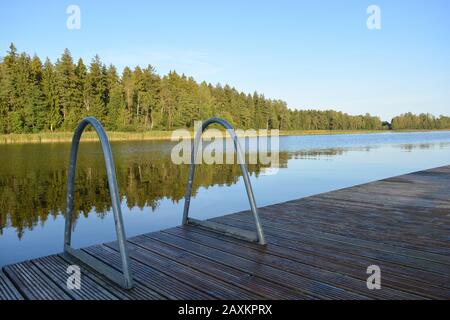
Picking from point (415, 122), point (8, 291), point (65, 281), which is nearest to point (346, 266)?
point (65, 281)

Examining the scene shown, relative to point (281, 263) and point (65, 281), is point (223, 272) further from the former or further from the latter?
point (65, 281)

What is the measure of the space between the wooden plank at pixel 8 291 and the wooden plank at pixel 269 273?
1449 millimetres

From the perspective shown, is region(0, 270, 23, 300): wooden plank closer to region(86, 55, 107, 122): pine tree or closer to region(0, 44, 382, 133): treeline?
region(0, 44, 382, 133): treeline

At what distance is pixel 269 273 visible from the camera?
2.79 metres

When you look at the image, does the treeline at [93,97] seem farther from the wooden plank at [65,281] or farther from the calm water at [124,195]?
the wooden plank at [65,281]

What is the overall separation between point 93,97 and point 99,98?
100 cm

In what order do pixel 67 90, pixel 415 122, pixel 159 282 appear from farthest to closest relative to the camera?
pixel 415 122, pixel 67 90, pixel 159 282

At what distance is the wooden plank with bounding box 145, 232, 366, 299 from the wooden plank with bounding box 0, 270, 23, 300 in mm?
1449

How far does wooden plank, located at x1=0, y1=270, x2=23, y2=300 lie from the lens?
7.82 feet

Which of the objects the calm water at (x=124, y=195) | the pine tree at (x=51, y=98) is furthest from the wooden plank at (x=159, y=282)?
the pine tree at (x=51, y=98)

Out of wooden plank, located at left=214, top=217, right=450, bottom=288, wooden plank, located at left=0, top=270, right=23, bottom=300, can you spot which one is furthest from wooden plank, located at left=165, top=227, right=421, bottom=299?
wooden plank, located at left=0, top=270, right=23, bottom=300
